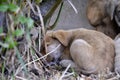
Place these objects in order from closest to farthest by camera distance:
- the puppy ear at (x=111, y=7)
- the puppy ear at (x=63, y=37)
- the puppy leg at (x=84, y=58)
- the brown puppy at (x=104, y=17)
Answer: the puppy leg at (x=84, y=58) < the puppy ear at (x=63, y=37) < the puppy ear at (x=111, y=7) < the brown puppy at (x=104, y=17)

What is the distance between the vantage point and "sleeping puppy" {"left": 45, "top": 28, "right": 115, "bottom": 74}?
4.37 m

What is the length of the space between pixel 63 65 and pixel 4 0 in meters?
2.13

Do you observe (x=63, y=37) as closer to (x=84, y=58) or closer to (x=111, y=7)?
(x=84, y=58)

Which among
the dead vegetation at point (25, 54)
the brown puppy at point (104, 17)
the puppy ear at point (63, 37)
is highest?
the dead vegetation at point (25, 54)

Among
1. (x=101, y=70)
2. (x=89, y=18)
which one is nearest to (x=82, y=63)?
(x=101, y=70)

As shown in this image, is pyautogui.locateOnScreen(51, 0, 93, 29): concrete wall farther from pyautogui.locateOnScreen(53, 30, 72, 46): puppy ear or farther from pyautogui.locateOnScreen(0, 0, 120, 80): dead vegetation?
pyautogui.locateOnScreen(0, 0, 120, 80): dead vegetation

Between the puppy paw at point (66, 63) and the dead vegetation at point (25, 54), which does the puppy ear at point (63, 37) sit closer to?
the puppy paw at point (66, 63)

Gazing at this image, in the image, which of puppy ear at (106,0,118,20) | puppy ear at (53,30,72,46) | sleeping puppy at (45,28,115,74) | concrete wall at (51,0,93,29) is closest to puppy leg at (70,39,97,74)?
sleeping puppy at (45,28,115,74)

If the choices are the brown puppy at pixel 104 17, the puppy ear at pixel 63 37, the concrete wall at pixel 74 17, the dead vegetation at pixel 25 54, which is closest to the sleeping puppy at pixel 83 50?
the puppy ear at pixel 63 37

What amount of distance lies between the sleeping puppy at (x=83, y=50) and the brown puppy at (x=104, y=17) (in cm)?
134

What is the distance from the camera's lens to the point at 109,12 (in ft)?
19.8

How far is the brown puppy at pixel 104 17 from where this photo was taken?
600 cm

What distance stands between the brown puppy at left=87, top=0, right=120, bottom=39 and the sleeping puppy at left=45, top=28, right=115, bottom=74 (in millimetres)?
1340

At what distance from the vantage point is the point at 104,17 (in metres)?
6.31
